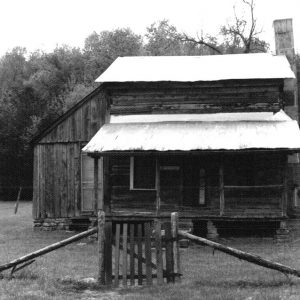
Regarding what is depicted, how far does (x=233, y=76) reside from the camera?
21016mm

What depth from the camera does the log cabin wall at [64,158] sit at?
23.3 meters

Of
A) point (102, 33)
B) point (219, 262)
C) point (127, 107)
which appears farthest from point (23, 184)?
point (219, 262)

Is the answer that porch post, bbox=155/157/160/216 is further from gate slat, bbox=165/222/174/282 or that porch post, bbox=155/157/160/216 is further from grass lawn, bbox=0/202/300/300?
gate slat, bbox=165/222/174/282

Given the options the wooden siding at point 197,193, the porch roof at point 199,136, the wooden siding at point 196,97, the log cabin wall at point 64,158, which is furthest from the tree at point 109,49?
the wooden siding at point 197,193

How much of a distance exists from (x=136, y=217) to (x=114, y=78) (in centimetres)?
512

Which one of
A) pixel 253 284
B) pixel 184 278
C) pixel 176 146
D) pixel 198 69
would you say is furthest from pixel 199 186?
pixel 253 284

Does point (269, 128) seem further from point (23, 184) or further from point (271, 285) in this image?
point (23, 184)

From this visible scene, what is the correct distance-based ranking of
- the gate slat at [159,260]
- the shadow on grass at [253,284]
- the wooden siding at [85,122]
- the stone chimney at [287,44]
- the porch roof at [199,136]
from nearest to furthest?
the shadow on grass at [253,284] < the gate slat at [159,260] < the porch roof at [199,136] < the wooden siding at [85,122] < the stone chimney at [287,44]

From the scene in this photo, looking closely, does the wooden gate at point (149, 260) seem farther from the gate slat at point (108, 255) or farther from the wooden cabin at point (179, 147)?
the wooden cabin at point (179, 147)

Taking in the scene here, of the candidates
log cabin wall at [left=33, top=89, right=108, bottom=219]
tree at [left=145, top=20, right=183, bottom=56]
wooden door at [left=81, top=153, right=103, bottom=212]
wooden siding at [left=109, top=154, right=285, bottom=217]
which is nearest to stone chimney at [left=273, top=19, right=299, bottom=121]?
wooden siding at [left=109, top=154, right=285, bottom=217]

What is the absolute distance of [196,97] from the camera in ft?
71.3

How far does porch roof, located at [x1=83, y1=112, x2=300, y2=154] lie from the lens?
1827 cm

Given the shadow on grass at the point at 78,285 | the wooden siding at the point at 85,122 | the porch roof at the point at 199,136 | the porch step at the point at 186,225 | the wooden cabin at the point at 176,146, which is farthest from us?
the wooden siding at the point at 85,122

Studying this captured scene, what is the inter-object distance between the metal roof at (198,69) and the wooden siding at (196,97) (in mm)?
296
